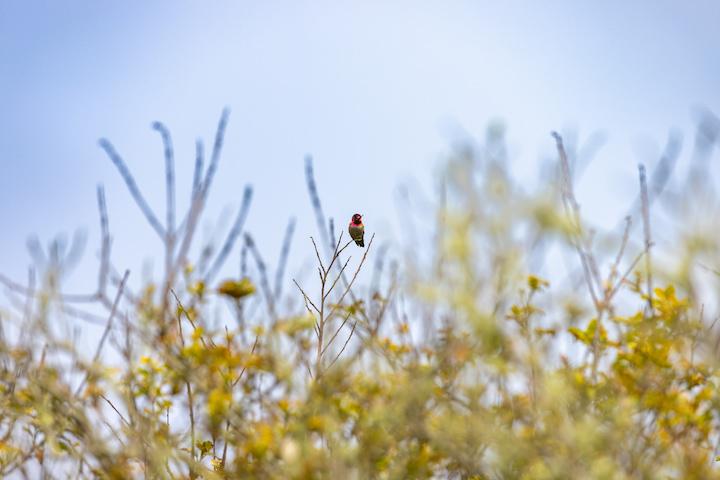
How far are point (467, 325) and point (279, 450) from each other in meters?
1.34

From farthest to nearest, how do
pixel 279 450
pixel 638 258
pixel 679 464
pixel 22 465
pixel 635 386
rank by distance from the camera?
pixel 22 465 < pixel 638 258 < pixel 635 386 < pixel 679 464 < pixel 279 450

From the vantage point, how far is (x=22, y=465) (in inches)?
162

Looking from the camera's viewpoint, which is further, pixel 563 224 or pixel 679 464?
pixel 563 224

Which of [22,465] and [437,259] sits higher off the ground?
[437,259]

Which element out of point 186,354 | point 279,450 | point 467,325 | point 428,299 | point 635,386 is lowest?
point 279,450

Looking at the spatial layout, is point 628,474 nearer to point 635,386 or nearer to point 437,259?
point 635,386

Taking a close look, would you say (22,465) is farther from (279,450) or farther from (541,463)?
(541,463)

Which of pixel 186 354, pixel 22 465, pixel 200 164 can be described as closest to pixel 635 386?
pixel 186 354

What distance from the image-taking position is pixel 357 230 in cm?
395

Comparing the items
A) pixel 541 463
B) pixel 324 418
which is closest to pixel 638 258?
pixel 541 463

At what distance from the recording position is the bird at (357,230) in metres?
3.95

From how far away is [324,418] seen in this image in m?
2.44

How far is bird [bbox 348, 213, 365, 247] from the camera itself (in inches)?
155

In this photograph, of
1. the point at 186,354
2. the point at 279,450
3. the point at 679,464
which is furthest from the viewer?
the point at 679,464
